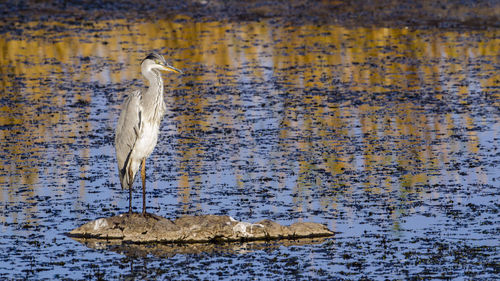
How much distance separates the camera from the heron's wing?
38.1ft

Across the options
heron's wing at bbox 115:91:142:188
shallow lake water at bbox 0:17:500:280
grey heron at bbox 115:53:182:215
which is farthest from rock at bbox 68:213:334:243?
heron's wing at bbox 115:91:142:188

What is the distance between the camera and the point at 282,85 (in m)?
20.2

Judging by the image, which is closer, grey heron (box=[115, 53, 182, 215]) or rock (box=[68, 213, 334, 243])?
rock (box=[68, 213, 334, 243])

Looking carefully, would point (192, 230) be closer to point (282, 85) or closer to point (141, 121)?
point (141, 121)

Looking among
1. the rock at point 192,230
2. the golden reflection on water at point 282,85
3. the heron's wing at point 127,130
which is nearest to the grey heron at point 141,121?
the heron's wing at point 127,130

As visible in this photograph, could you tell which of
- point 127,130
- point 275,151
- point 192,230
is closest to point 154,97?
point 127,130

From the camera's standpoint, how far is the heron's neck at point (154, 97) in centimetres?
1159

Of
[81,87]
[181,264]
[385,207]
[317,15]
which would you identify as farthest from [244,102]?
[317,15]

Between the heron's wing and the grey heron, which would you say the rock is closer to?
the grey heron

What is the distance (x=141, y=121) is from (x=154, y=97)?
0.31 metres

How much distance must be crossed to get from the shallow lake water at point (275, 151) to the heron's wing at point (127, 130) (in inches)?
25.5

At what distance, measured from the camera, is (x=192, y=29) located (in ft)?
91.2

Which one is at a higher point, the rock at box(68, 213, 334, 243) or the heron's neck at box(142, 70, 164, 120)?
the heron's neck at box(142, 70, 164, 120)

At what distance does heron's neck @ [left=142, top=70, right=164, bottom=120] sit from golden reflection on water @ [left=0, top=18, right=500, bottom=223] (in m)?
1.33
